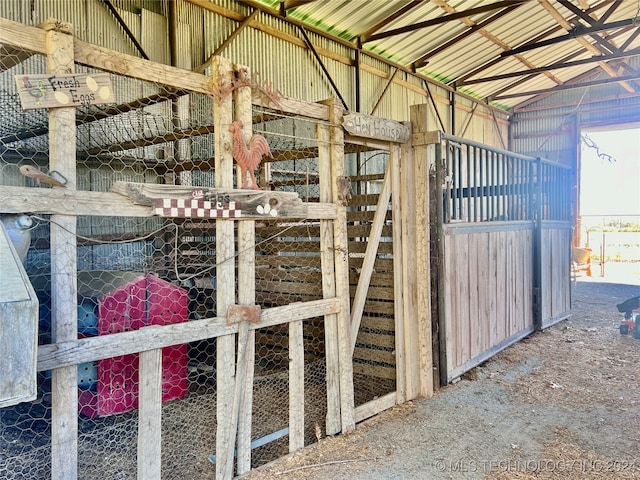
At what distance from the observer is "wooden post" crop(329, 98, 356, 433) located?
11.4 feet

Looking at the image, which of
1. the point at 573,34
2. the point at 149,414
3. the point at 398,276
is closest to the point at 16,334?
the point at 149,414

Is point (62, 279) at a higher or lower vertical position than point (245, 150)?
lower

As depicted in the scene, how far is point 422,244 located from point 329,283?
3.75ft

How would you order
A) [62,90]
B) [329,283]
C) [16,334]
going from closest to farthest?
1. [16,334]
2. [62,90]
3. [329,283]

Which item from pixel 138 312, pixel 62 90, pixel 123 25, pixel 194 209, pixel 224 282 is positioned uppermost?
pixel 123 25

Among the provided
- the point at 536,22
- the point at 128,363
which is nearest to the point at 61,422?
the point at 128,363

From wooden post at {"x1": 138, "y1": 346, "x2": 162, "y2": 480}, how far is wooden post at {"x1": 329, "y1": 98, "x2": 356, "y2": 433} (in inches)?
55.2

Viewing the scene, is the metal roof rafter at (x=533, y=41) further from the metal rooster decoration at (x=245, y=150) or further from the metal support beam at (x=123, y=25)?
the metal rooster decoration at (x=245, y=150)

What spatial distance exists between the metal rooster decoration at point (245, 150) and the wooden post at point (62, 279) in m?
0.87

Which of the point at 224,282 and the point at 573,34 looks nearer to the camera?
the point at 224,282

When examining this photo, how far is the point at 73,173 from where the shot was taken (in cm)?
222

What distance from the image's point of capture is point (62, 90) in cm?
215

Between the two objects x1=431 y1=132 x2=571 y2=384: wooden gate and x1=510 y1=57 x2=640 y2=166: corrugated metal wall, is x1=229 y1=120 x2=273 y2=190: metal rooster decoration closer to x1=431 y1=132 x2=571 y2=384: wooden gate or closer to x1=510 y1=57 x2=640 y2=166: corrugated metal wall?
x1=431 y1=132 x2=571 y2=384: wooden gate

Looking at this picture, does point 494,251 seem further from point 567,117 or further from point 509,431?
point 567,117
